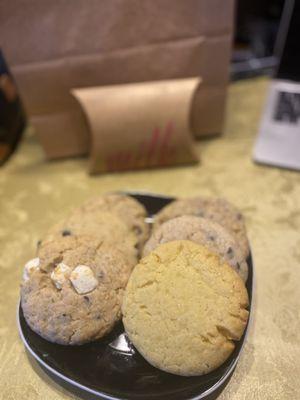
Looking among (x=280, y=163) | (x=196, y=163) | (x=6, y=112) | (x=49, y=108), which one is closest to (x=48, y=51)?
(x=49, y=108)

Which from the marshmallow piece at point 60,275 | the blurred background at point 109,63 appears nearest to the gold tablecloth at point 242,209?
the blurred background at point 109,63

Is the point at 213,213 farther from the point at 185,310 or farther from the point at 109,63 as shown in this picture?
the point at 109,63

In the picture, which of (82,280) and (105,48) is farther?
(105,48)

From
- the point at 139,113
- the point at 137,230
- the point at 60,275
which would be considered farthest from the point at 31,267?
the point at 139,113

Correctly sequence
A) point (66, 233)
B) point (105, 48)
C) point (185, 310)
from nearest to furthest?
1. point (185, 310)
2. point (66, 233)
3. point (105, 48)

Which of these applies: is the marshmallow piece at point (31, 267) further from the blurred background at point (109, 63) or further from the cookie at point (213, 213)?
the blurred background at point (109, 63)

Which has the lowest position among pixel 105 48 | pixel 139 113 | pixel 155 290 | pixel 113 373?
pixel 113 373

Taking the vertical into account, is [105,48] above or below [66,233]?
above

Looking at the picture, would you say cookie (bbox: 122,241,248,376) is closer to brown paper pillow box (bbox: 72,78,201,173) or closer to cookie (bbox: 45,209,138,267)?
cookie (bbox: 45,209,138,267)
